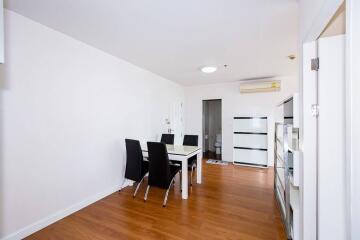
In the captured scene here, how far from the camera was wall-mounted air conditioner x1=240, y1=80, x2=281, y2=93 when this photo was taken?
441 cm

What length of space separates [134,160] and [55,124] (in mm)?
1258

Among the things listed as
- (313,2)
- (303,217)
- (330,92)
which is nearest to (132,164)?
(303,217)

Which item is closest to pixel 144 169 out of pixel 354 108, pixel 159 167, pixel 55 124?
pixel 159 167

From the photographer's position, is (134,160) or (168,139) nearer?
(134,160)

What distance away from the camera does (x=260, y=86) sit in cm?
456

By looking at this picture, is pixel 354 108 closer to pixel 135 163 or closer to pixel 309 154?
pixel 309 154

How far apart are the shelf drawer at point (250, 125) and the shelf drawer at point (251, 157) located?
577 millimetres

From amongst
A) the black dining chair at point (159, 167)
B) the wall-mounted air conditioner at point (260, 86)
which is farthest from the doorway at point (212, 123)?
the black dining chair at point (159, 167)

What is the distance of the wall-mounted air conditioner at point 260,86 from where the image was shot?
4406 mm

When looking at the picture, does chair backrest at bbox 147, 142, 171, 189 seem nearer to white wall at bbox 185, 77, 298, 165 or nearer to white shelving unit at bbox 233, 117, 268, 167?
white shelving unit at bbox 233, 117, 268, 167

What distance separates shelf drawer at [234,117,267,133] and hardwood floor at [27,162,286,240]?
6.12 ft

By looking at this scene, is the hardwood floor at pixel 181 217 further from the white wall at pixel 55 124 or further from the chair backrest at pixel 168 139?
the chair backrest at pixel 168 139

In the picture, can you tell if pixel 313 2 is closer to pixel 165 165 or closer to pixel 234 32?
pixel 234 32

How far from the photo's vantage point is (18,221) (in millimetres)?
1845
